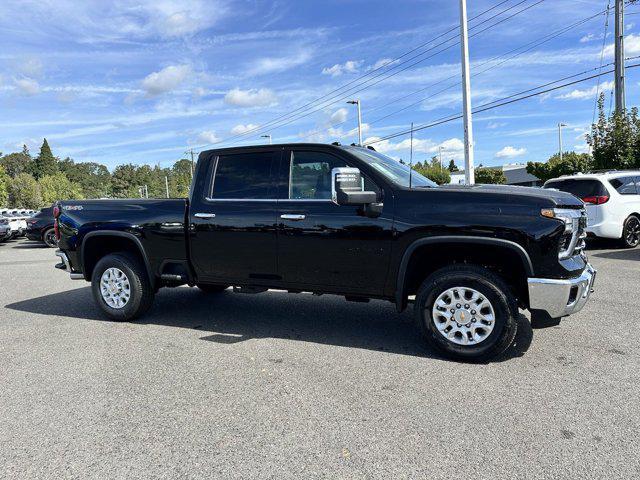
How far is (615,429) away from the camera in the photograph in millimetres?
3078

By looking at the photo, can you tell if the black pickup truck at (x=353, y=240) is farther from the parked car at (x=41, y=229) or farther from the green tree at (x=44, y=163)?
the green tree at (x=44, y=163)

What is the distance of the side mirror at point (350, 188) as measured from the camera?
4328 millimetres

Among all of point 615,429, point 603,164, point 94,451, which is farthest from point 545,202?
point 603,164

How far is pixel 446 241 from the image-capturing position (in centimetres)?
421

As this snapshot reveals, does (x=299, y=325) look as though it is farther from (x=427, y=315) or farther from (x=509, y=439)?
(x=509, y=439)

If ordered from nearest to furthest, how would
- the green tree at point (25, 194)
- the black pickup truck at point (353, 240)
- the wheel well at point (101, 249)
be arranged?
the black pickup truck at point (353, 240) → the wheel well at point (101, 249) → the green tree at point (25, 194)

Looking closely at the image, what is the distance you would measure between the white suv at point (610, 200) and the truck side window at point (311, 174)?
7.82m

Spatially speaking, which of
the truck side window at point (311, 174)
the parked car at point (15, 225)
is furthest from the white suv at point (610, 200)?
the parked car at point (15, 225)

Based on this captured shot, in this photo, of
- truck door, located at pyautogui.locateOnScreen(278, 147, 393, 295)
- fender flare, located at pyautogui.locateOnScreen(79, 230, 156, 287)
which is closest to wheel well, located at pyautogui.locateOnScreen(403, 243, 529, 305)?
truck door, located at pyautogui.locateOnScreen(278, 147, 393, 295)

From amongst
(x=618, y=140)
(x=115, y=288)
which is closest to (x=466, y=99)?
(x=618, y=140)

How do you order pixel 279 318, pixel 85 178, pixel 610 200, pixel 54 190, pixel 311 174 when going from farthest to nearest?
pixel 85 178, pixel 54 190, pixel 610 200, pixel 279 318, pixel 311 174

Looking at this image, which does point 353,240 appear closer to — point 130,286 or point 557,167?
point 130,286

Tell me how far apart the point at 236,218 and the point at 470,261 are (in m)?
2.36

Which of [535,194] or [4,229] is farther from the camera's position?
[4,229]
